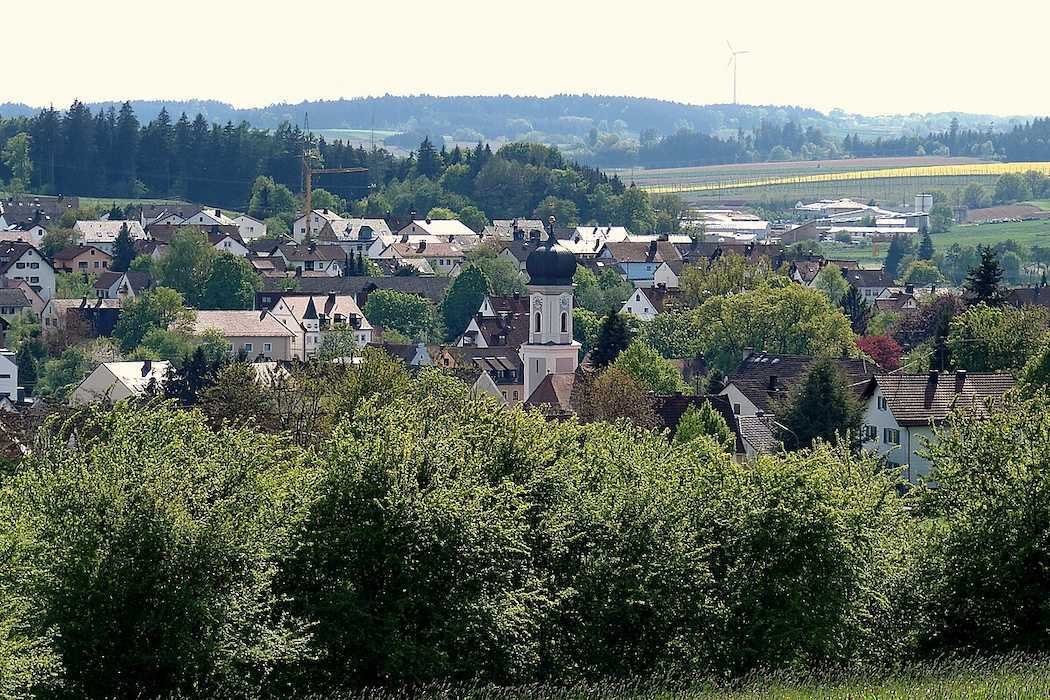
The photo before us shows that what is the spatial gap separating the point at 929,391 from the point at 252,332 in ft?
201

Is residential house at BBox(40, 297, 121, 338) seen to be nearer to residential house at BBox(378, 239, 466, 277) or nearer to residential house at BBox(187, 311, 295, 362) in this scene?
residential house at BBox(187, 311, 295, 362)

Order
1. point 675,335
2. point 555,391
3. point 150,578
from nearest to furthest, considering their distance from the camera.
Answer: point 150,578
point 555,391
point 675,335

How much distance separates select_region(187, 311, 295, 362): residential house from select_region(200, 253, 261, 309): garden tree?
17.5 meters

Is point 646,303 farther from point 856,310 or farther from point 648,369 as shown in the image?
point 648,369

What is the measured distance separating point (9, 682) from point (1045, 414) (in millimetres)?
17985

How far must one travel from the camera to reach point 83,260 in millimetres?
165500

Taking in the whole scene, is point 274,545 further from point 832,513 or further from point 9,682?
point 832,513

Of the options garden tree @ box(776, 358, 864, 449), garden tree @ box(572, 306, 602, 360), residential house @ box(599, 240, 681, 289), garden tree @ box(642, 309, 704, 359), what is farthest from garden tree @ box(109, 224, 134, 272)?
garden tree @ box(776, 358, 864, 449)

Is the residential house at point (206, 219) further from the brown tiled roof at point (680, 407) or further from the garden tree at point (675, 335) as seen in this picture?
the brown tiled roof at point (680, 407)

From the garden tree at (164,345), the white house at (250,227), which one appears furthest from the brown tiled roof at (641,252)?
the garden tree at (164,345)

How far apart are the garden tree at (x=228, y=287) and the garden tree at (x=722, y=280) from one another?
27951 millimetres

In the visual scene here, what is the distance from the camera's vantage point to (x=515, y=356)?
356 feet

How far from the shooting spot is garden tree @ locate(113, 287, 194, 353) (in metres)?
124

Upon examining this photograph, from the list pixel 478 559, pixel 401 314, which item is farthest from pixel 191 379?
pixel 401 314
